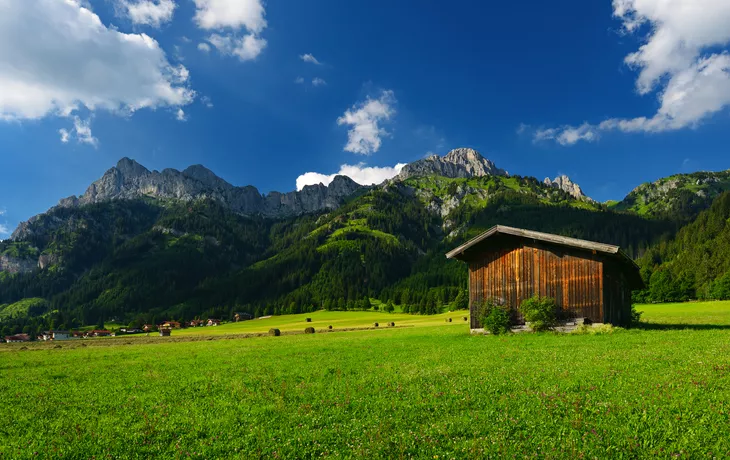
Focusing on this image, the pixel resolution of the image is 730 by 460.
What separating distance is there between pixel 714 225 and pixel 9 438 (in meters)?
224

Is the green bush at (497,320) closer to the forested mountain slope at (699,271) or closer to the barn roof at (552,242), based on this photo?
the barn roof at (552,242)

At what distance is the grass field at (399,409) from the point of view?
8289mm

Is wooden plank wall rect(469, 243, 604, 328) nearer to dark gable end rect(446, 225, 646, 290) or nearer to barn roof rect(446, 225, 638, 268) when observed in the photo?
dark gable end rect(446, 225, 646, 290)

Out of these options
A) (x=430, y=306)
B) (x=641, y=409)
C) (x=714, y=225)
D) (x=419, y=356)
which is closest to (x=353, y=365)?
(x=419, y=356)

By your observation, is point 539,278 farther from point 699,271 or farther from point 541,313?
point 699,271

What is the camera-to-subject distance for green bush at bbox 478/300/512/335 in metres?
31.0

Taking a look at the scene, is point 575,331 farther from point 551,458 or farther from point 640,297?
point 640,297

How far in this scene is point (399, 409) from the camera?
10852 millimetres

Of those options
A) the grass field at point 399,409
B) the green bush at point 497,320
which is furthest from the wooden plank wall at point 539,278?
the grass field at point 399,409

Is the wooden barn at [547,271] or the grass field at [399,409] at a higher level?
the wooden barn at [547,271]

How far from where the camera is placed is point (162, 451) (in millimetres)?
8711

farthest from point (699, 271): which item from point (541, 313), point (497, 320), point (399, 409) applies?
point (399, 409)

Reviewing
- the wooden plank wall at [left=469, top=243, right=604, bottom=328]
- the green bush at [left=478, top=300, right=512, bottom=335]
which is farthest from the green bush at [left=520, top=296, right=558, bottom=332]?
the green bush at [left=478, top=300, right=512, bottom=335]

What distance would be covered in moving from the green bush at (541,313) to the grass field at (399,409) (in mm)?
10351
